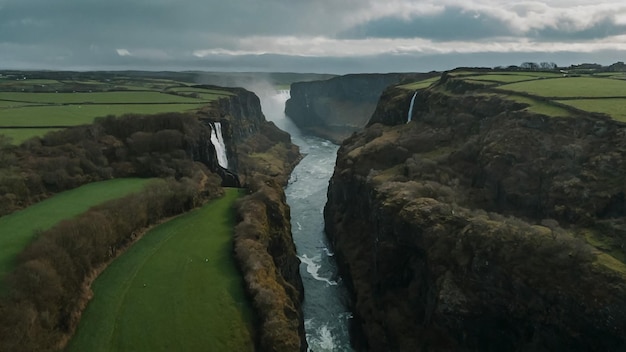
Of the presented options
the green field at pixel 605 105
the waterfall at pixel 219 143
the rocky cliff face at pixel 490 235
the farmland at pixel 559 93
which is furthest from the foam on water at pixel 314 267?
the green field at pixel 605 105

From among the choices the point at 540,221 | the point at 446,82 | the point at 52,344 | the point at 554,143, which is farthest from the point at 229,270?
the point at 446,82

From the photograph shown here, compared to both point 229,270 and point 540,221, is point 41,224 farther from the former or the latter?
point 540,221

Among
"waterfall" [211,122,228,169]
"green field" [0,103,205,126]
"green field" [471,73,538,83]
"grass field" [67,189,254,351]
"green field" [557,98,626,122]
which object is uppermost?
"green field" [471,73,538,83]

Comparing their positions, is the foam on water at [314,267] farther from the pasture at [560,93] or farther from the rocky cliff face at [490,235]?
the pasture at [560,93]

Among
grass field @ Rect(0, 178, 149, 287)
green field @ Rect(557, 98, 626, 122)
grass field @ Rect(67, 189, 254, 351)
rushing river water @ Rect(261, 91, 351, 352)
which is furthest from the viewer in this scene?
green field @ Rect(557, 98, 626, 122)

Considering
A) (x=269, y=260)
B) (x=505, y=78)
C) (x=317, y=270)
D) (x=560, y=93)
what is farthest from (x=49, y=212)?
(x=505, y=78)

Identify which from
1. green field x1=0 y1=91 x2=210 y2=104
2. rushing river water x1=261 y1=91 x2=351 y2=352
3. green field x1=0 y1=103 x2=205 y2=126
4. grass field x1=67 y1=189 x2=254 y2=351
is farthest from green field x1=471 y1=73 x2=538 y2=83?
green field x1=0 y1=91 x2=210 y2=104

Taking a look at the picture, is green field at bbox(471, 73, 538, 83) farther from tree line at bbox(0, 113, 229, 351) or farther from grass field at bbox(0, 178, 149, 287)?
grass field at bbox(0, 178, 149, 287)
